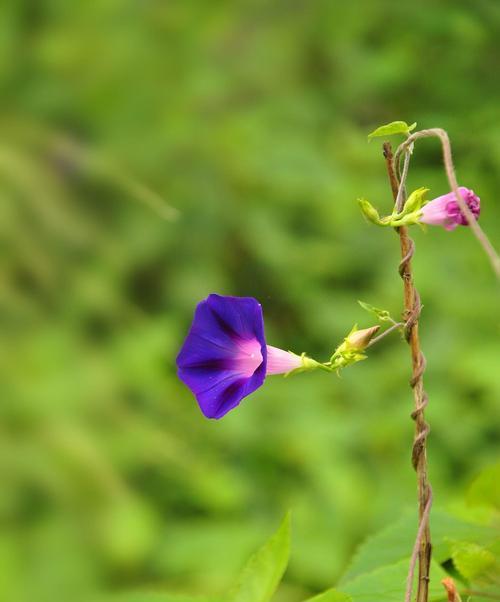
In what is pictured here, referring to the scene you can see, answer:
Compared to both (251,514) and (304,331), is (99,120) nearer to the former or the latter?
(304,331)

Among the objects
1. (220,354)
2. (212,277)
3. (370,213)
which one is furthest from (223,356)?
(212,277)

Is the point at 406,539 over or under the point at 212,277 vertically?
under

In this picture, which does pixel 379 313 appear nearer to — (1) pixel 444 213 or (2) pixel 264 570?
(1) pixel 444 213

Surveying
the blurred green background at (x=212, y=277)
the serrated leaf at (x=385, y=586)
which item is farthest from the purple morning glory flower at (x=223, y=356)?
the blurred green background at (x=212, y=277)

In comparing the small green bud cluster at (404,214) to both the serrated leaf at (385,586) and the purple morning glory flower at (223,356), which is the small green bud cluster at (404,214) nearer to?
the purple morning glory flower at (223,356)

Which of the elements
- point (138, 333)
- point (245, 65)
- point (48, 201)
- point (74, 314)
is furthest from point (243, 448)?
point (245, 65)
